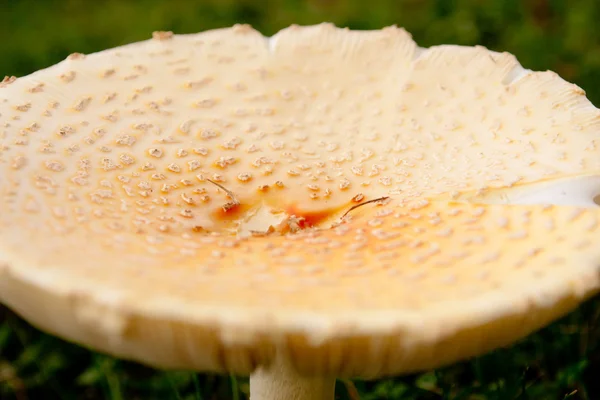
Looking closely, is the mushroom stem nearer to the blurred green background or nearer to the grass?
the grass

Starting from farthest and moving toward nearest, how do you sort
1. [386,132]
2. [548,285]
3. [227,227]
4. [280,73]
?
[280,73] → [386,132] → [227,227] → [548,285]

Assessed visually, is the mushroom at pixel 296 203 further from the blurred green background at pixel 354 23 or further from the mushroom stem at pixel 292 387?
the blurred green background at pixel 354 23

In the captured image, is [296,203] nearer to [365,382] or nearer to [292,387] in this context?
[292,387]

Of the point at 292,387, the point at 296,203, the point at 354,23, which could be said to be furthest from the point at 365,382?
the point at 354,23

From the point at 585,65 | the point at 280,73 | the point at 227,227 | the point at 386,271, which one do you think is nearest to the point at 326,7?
the point at 585,65

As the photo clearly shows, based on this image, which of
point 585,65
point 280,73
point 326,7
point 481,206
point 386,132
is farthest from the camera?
point 326,7

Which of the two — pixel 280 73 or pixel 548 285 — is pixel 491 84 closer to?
pixel 280 73
